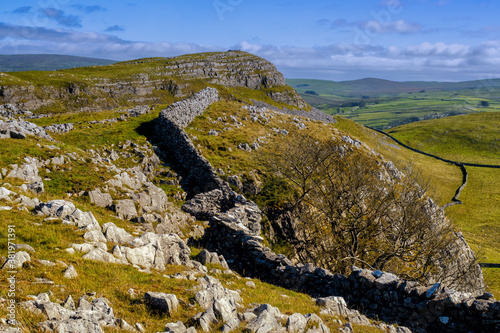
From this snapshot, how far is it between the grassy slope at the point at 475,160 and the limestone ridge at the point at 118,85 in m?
80.6

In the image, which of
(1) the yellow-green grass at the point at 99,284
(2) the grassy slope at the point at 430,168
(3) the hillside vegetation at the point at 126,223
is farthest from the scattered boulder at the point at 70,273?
(2) the grassy slope at the point at 430,168

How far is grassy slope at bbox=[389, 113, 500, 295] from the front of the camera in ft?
210

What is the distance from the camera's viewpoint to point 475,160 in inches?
5049

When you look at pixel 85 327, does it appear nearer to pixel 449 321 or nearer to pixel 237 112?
pixel 449 321

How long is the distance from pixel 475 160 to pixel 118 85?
535ft

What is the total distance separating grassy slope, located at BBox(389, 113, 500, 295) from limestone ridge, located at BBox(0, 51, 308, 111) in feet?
264

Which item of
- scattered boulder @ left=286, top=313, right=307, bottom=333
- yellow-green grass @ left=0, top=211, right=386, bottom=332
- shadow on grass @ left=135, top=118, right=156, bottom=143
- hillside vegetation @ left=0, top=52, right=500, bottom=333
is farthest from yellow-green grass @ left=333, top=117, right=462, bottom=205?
scattered boulder @ left=286, top=313, right=307, bottom=333

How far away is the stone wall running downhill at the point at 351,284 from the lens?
1251 centimetres

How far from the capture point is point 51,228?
38.5 ft

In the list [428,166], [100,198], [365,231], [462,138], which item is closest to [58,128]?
[100,198]

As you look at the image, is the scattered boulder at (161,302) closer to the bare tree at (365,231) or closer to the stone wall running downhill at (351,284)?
the stone wall running downhill at (351,284)

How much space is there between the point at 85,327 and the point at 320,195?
1024 inches

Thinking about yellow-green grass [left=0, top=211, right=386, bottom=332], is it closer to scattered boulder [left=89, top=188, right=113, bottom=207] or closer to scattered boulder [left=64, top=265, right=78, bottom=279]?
scattered boulder [left=64, top=265, right=78, bottom=279]

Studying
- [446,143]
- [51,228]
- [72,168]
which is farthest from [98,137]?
[446,143]
